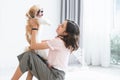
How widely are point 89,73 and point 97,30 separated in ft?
2.75

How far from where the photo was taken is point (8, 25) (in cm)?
338

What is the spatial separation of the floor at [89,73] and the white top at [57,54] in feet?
2.83

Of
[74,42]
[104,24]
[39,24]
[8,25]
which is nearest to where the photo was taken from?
[74,42]

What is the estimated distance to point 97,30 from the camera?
379 centimetres

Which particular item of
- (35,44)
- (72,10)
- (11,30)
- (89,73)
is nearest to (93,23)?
(72,10)

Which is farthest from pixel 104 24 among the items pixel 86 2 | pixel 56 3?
pixel 56 3

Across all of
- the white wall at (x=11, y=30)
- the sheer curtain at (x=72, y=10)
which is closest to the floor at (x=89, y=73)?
the white wall at (x=11, y=30)

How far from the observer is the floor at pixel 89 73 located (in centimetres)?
293

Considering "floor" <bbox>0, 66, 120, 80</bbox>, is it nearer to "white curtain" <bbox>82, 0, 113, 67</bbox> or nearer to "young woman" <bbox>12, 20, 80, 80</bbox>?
"white curtain" <bbox>82, 0, 113, 67</bbox>

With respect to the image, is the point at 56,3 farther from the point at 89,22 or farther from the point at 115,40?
the point at 115,40

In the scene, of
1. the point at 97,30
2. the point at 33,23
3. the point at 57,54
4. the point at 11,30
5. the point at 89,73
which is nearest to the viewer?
the point at 57,54

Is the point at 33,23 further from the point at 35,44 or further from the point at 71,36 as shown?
the point at 71,36

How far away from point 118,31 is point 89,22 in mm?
490

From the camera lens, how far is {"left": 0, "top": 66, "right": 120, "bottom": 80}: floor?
2.93m
